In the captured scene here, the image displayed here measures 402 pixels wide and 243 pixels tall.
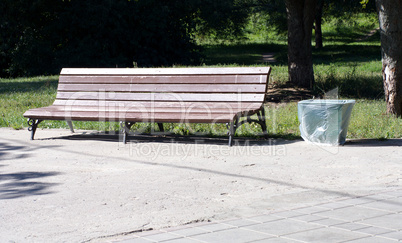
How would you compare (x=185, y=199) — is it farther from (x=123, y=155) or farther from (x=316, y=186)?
(x=123, y=155)

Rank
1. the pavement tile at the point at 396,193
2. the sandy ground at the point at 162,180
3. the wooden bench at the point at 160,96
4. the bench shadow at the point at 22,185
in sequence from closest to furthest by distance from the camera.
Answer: the sandy ground at the point at 162,180
the pavement tile at the point at 396,193
the bench shadow at the point at 22,185
the wooden bench at the point at 160,96

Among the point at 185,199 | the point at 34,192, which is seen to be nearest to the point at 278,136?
the point at 185,199

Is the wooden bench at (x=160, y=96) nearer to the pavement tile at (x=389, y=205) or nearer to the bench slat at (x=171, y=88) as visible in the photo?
the bench slat at (x=171, y=88)

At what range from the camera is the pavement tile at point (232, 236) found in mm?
3402

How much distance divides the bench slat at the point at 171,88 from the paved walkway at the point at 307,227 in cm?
328

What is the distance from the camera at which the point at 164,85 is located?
7.80 m

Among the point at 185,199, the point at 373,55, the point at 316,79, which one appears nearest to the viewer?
the point at 185,199

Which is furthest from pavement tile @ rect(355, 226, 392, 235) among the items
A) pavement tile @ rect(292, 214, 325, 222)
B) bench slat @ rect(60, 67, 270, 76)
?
bench slat @ rect(60, 67, 270, 76)

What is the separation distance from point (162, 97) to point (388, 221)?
4.60m

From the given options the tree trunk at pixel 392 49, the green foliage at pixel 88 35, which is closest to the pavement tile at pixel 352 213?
the tree trunk at pixel 392 49

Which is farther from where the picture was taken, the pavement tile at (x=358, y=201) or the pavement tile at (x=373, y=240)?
the pavement tile at (x=358, y=201)

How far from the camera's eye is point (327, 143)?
22.1 feet

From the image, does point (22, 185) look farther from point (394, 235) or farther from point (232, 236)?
point (394, 235)

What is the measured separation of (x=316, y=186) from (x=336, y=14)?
111 ft
